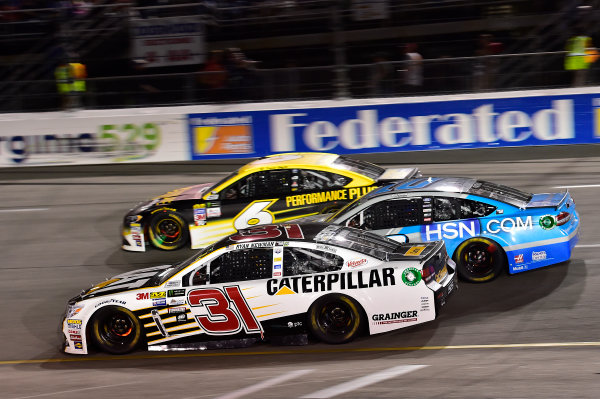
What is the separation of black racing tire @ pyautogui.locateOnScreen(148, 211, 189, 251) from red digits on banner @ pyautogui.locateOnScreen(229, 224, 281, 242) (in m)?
3.67

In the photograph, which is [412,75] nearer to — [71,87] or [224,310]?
[71,87]

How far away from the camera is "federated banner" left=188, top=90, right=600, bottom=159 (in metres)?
17.6

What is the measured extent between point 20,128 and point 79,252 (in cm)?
761

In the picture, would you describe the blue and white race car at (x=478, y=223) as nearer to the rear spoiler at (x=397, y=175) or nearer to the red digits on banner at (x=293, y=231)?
the red digits on banner at (x=293, y=231)

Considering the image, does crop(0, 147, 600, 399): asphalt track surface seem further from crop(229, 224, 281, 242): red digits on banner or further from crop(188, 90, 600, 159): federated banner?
crop(188, 90, 600, 159): federated banner

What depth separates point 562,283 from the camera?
9844 millimetres

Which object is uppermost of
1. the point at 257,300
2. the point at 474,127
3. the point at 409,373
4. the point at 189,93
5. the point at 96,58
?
the point at 96,58

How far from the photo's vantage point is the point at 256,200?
1191cm

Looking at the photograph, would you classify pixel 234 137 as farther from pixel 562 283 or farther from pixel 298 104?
pixel 562 283

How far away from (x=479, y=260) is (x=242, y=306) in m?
3.26

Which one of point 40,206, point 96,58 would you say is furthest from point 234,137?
point 96,58

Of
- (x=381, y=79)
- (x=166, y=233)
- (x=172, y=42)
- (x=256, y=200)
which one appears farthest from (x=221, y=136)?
(x=256, y=200)

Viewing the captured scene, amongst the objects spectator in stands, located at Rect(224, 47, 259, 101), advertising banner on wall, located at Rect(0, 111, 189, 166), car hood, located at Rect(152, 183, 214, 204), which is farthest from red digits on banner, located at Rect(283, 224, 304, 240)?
spectator in stands, located at Rect(224, 47, 259, 101)

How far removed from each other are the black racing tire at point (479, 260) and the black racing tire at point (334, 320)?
82.6 inches
